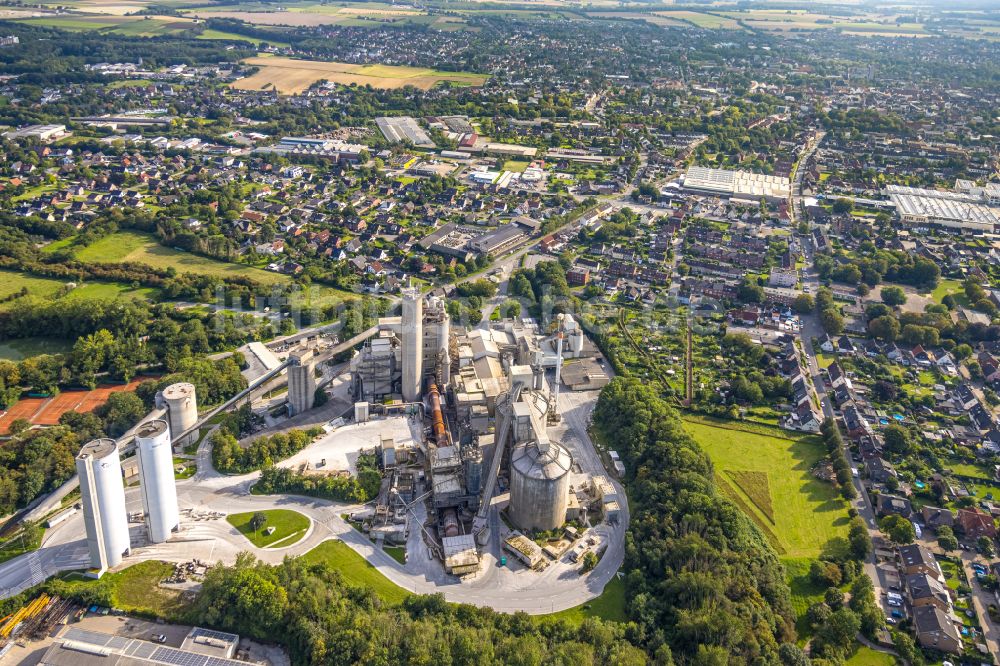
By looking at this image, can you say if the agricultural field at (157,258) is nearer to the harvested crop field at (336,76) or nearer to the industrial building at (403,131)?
the industrial building at (403,131)

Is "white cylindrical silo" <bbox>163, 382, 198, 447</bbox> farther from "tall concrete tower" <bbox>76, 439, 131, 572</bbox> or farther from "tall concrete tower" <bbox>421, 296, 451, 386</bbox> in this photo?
"tall concrete tower" <bbox>421, 296, 451, 386</bbox>

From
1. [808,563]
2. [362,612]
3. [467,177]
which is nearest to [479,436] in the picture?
[362,612]

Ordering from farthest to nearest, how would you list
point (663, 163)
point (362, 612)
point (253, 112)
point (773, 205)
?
point (253, 112), point (663, 163), point (773, 205), point (362, 612)

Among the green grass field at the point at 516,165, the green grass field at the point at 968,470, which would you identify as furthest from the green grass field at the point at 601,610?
the green grass field at the point at 516,165

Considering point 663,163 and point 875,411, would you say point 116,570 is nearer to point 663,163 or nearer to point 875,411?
point 875,411

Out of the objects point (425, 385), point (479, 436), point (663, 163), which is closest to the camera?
point (479, 436)

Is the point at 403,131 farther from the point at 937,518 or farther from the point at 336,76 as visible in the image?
the point at 937,518

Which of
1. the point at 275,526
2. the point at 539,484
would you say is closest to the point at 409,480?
the point at 275,526
